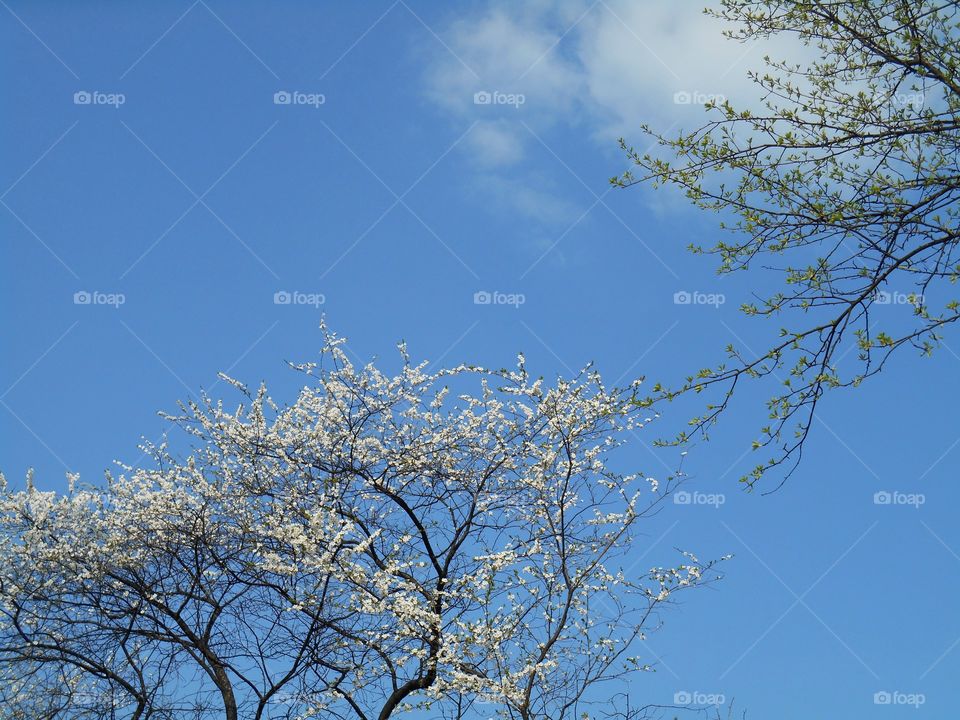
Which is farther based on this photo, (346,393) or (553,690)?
(346,393)

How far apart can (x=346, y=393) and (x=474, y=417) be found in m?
1.34

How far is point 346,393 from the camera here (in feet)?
30.4

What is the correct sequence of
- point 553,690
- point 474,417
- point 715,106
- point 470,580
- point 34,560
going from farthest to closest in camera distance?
point 34,560 < point 474,417 < point 470,580 < point 553,690 < point 715,106

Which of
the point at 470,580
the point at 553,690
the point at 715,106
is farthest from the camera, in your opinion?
the point at 470,580

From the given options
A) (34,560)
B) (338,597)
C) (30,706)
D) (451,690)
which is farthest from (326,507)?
(30,706)

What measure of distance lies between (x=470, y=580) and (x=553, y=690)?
126cm

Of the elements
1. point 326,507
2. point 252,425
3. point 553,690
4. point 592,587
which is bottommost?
point 553,690

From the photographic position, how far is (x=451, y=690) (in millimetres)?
7730

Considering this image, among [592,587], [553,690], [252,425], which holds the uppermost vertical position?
[252,425]

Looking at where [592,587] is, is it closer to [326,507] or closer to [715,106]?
[326,507]

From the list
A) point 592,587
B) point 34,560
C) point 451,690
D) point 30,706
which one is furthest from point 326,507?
Answer: point 30,706

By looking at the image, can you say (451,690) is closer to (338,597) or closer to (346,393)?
(338,597)

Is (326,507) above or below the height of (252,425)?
below

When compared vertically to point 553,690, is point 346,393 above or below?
above
